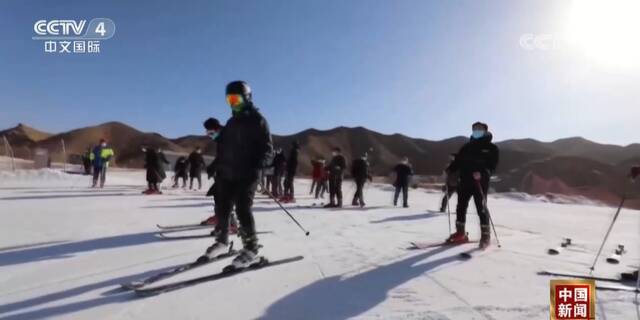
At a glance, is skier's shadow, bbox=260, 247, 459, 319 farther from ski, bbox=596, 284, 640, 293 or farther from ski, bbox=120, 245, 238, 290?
ski, bbox=596, 284, 640, 293

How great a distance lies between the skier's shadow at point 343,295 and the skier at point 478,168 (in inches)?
61.9

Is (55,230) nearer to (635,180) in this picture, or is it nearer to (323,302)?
(323,302)

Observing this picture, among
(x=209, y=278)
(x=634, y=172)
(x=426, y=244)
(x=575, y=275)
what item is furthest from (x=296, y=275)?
(x=634, y=172)

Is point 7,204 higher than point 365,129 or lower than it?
lower

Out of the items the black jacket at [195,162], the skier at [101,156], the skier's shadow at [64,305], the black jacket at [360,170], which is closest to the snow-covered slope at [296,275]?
the skier's shadow at [64,305]

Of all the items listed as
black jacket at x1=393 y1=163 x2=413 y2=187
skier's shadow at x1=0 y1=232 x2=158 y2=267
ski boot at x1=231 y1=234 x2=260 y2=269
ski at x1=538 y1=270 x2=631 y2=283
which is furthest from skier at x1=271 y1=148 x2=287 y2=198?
ski at x1=538 y1=270 x2=631 y2=283

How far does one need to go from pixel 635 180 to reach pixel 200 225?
5.92 metres

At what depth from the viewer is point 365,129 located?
192 ft

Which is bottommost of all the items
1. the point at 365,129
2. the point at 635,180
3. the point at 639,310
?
the point at 639,310

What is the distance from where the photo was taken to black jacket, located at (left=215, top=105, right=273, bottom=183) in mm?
3871

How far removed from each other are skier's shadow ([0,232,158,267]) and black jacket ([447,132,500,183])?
14.8ft

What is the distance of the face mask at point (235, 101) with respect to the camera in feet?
12.9

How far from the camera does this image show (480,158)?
5312 mm

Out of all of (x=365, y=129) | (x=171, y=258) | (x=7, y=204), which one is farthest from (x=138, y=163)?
(x=171, y=258)
